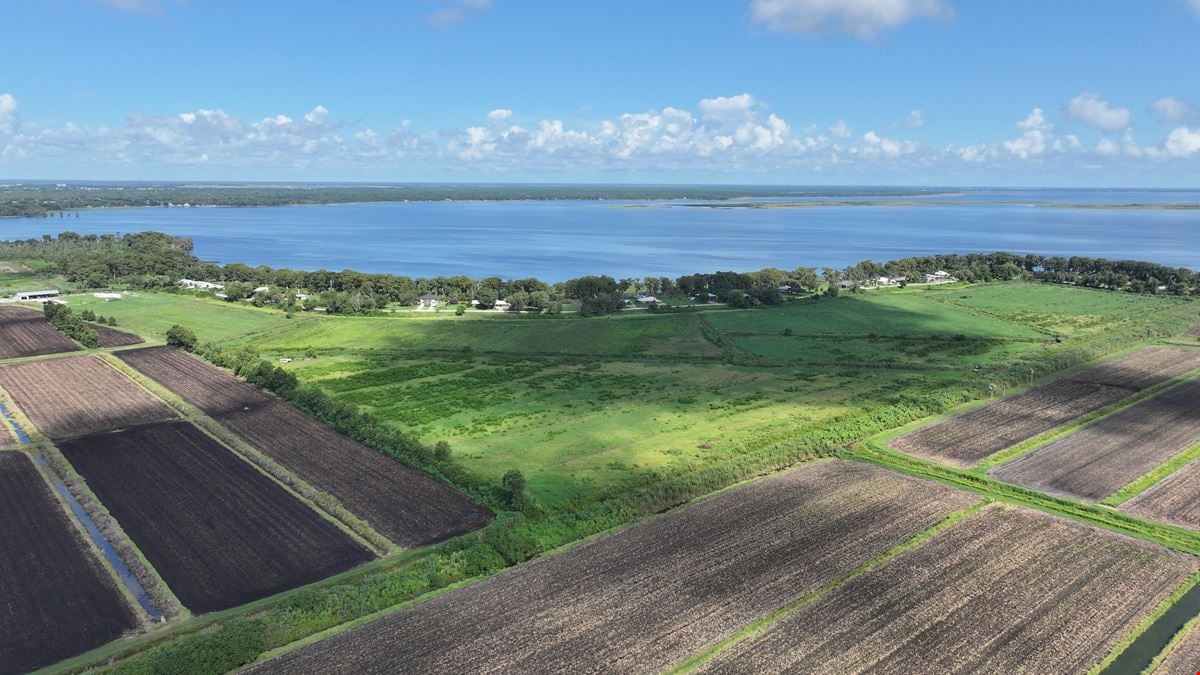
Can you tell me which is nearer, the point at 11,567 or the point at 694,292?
the point at 11,567

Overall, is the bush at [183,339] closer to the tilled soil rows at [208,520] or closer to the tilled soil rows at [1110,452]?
the tilled soil rows at [208,520]

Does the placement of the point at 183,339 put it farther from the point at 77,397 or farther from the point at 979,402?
the point at 979,402

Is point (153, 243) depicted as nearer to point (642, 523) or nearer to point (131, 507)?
point (131, 507)

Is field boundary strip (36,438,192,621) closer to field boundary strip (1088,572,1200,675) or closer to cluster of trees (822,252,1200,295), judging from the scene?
field boundary strip (1088,572,1200,675)

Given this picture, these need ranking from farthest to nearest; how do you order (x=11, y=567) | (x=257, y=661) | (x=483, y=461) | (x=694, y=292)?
(x=694, y=292) < (x=483, y=461) < (x=11, y=567) < (x=257, y=661)

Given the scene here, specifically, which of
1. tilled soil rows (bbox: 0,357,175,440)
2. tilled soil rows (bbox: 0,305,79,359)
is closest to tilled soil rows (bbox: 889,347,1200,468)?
tilled soil rows (bbox: 0,357,175,440)

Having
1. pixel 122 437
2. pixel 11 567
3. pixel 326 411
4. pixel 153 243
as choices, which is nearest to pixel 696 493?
pixel 326 411

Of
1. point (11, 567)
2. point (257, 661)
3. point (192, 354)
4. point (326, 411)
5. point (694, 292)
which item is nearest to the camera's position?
point (257, 661)
